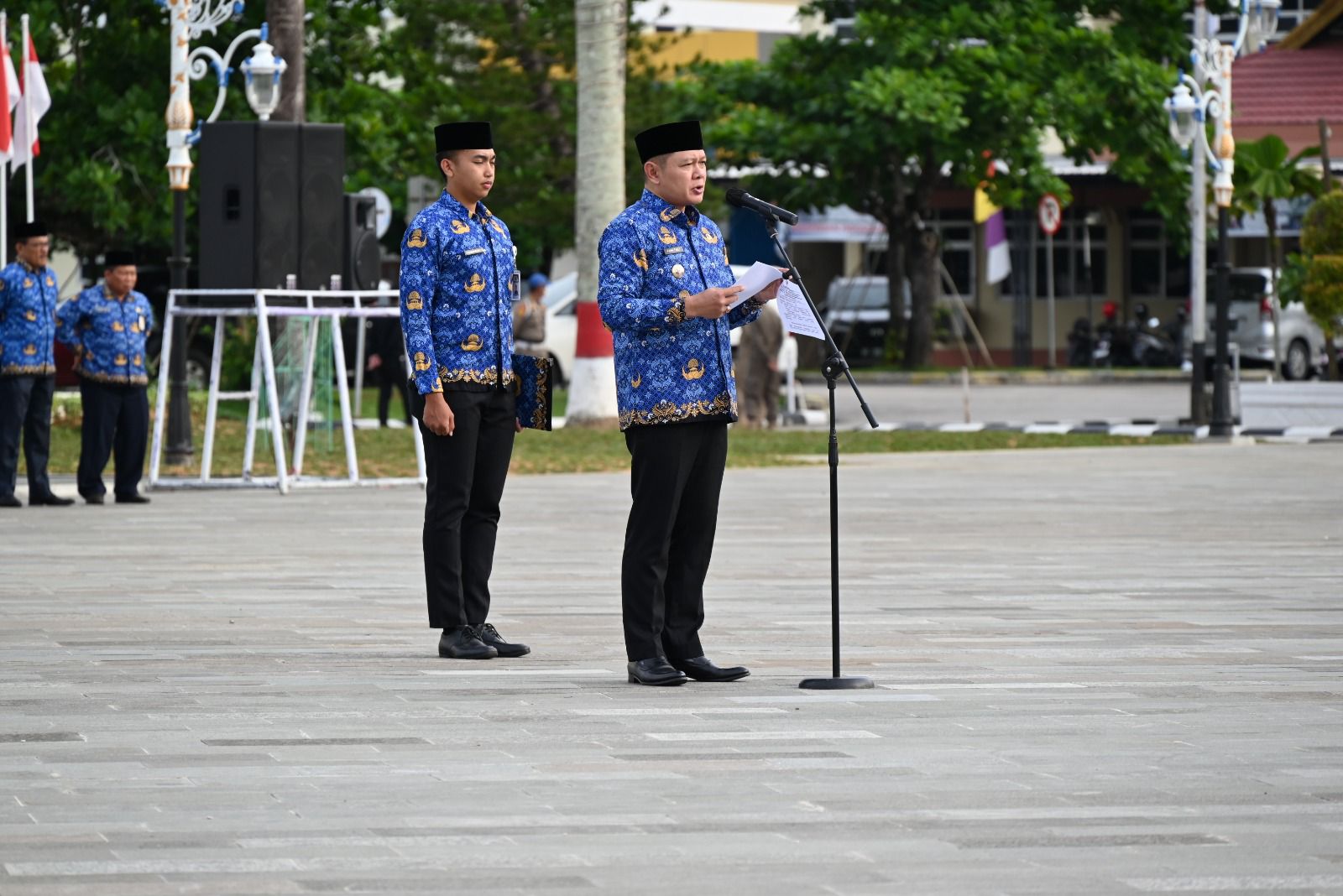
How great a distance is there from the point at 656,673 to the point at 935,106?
31741 millimetres

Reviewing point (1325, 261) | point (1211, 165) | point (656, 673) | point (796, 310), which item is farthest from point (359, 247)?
point (1325, 261)

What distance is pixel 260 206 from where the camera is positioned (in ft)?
61.5

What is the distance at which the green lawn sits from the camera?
72.5ft

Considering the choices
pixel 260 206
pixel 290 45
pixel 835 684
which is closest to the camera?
pixel 835 684

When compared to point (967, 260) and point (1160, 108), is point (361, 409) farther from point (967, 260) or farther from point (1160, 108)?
point (967, 260)

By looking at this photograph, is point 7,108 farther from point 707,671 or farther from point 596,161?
point 707,671

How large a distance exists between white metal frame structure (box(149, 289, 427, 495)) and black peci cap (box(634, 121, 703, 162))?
9.76m

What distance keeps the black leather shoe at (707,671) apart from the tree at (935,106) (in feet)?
102

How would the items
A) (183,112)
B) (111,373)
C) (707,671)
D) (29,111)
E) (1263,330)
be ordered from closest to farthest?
(707,671), (111,373), (183,112), (29,111), (1263,330)

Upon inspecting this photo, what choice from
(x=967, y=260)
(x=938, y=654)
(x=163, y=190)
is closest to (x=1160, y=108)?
(x=967, y=260)

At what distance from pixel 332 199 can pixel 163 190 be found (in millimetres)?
10585

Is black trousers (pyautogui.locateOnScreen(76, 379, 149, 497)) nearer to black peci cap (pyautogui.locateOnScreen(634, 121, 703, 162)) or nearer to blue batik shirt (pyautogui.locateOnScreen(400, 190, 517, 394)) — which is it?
blue batik shirt (pyautogui.locateOnScreen(400, 190, 517, 394))

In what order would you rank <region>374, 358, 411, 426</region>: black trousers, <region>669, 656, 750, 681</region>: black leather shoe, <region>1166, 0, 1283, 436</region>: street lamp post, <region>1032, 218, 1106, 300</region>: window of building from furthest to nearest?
<region>1032, 218, 1106, 300</region>: window of building → <region>374, 358, 411, 426</region>: black trousers → <region>1166, 0, 1283, 436</region>: street lamp post → <region>669, 656, 750, 681</region>: black leather shoe

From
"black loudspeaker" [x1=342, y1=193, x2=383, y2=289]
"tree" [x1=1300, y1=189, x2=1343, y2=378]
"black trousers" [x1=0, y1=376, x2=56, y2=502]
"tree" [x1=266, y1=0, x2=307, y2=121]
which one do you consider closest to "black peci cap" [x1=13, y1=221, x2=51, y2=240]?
"black trousers" [x1=0, y1=376, x2=56, y2=502]
